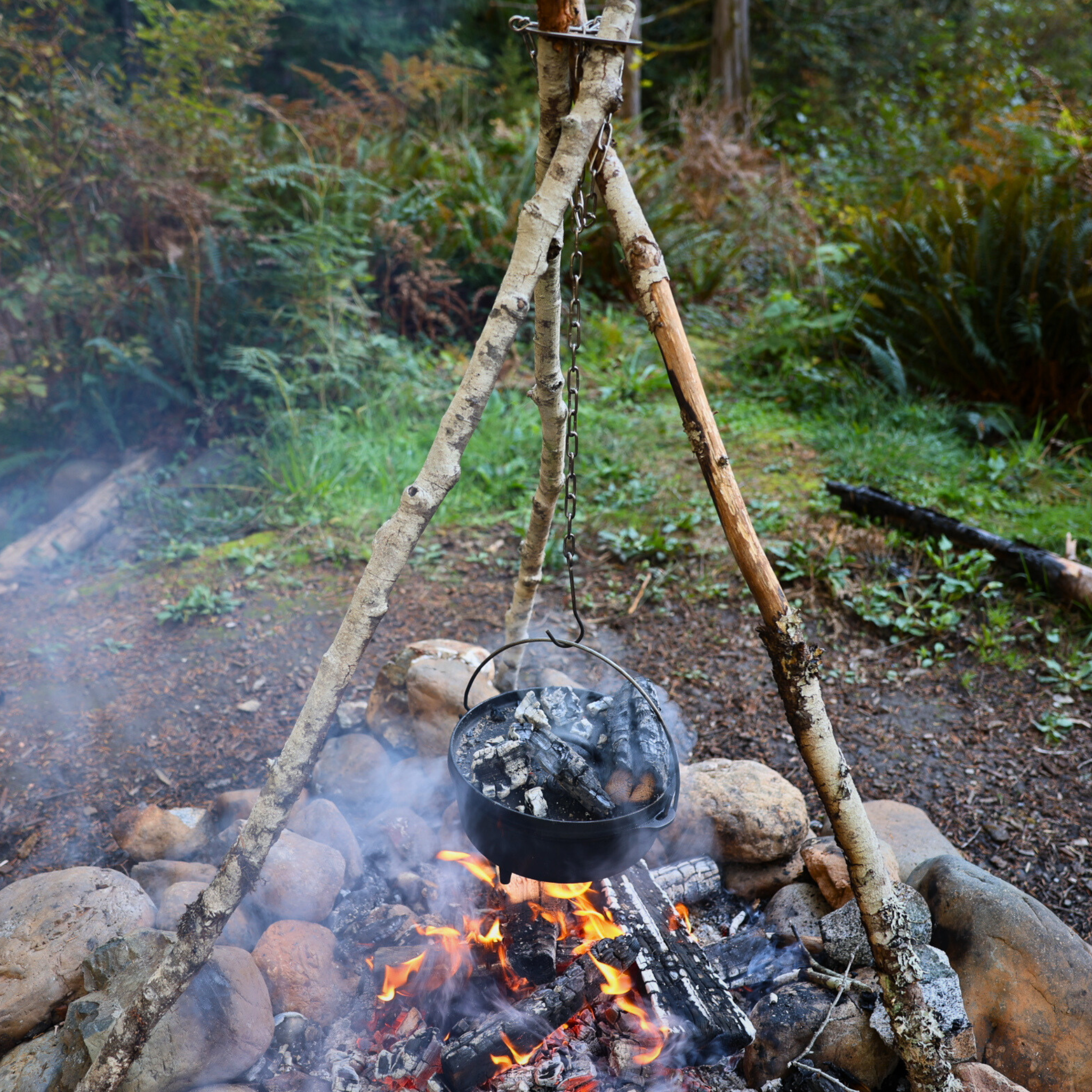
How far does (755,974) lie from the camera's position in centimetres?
197

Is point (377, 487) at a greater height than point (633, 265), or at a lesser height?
lesser

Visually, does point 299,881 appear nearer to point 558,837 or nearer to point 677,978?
point 558,837

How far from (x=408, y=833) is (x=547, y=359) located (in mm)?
1523

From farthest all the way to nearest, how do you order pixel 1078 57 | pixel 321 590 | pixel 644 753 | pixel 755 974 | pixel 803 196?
pixel 1078 57 < pixel 803 196 < pixel 321 590 < pixel 755 974 < pixel 644 753

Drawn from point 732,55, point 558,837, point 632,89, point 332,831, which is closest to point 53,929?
point 332,831

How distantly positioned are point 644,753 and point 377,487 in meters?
3.23

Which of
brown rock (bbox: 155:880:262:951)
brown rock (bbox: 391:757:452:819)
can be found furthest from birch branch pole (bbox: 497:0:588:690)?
brown rock (bbox: 155:880:262:951)

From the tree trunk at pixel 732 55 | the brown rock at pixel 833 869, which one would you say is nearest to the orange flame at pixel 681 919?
the brown rock at pixel 833 869

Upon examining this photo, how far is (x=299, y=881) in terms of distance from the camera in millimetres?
1991

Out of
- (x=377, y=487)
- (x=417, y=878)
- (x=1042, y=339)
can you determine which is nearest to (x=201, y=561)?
(x=377, y=487)

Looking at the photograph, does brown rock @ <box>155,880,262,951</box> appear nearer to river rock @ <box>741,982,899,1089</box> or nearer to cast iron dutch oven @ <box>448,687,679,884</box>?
cast iron dutch oven @ <box>448,687,679,884</box>

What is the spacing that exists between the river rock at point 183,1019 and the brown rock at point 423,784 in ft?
2.41

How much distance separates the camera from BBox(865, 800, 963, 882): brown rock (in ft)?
7.33

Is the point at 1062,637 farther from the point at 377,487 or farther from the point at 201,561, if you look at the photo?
the point at 201,561
